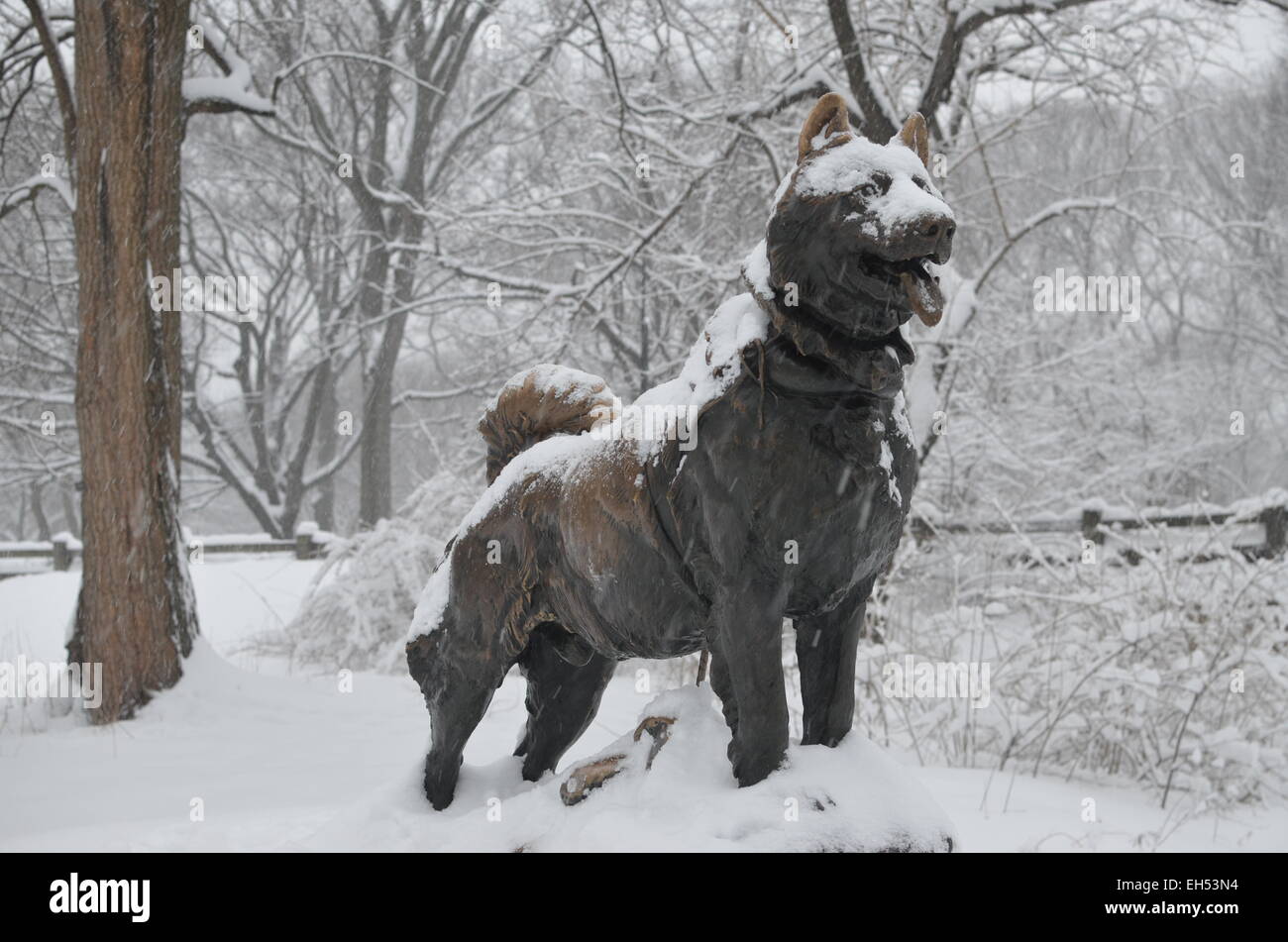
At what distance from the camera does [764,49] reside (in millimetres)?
9445

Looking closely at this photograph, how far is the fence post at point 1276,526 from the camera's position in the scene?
8312 millimetres

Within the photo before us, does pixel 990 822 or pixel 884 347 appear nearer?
pixel 884 347

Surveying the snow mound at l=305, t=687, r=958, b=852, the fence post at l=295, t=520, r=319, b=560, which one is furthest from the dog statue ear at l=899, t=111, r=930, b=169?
the fence post at l=295, t=520, r=319, b=560

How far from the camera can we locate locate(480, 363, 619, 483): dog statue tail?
310 centimetres

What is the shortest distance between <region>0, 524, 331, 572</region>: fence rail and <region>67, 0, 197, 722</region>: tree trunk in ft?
23.2

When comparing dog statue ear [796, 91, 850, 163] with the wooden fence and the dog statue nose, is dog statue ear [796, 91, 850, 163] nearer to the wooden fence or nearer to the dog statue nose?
the dog statue nose

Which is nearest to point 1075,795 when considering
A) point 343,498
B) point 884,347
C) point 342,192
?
point 884,347

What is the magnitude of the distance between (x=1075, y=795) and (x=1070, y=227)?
52.8 ft

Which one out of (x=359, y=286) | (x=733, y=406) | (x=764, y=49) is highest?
(x=764, y=49)

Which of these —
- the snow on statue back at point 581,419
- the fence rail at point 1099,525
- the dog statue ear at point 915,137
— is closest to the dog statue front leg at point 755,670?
the snow on statue back at point 581,419

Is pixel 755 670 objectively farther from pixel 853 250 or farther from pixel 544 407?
pixel 544 407

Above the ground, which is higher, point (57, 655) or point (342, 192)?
point (342, 192)

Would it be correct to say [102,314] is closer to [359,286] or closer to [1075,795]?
[1075,795]

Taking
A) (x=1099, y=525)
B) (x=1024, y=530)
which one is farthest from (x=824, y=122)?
(x=1024, y=530)
